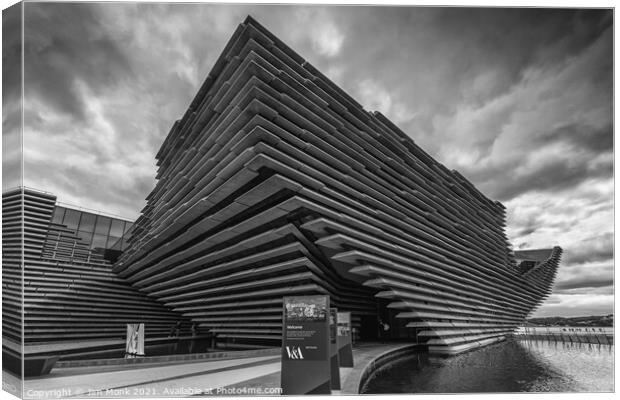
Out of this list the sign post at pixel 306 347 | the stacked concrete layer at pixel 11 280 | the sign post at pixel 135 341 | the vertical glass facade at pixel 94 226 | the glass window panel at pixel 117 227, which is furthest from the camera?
the glass window panel at pixel 117 227

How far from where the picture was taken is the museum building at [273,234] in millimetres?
13367

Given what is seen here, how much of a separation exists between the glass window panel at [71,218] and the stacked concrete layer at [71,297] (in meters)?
5.69

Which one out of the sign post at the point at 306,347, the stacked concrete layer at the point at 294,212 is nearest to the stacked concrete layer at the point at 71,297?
the stacked concrete layer at the point at 294,212

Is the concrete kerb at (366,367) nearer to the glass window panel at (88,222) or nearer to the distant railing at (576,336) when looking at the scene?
the distant railing at (576,336)

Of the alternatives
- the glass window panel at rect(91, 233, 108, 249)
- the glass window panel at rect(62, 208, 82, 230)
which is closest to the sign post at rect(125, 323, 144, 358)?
the glass window panel at rect(62, 208, 82, 230)

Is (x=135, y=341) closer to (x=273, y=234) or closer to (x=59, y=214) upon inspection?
(x=273, y=234)

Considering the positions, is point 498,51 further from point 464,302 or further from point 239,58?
point 464,302

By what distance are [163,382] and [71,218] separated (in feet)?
120

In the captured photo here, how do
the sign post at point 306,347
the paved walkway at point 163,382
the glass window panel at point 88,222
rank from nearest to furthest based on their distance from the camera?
the sign post at point 306,347 → the paved walkway at point 163,382 → the glass window panel at point 88,222

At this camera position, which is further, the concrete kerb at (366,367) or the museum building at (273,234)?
the museum building at (273,234)

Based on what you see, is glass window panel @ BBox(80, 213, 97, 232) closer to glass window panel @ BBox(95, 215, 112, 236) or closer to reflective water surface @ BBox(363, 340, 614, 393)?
glass window panel @ BBox(95, 215, 112, 236)

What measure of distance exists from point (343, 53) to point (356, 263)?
8396 mm

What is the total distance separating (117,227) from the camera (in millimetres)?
42312

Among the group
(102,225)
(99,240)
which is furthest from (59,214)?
(99,240)
